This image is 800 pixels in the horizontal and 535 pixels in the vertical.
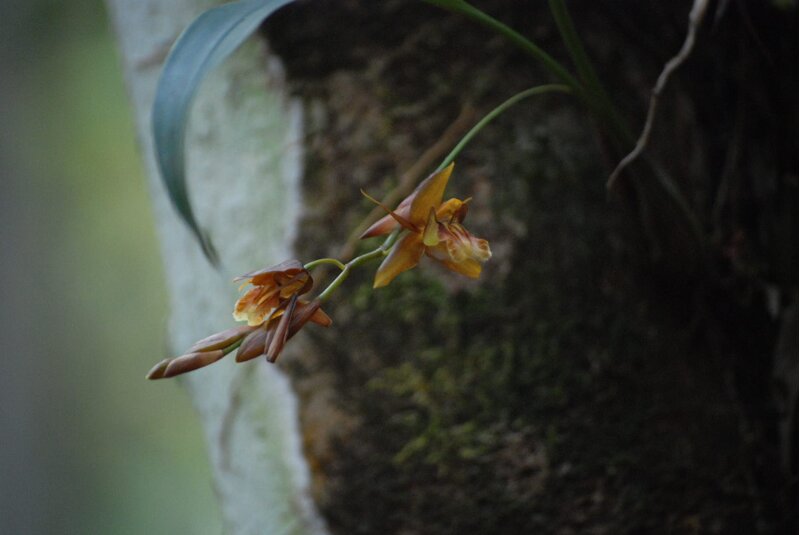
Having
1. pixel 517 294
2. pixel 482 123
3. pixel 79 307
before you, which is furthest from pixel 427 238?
pixel 79 307

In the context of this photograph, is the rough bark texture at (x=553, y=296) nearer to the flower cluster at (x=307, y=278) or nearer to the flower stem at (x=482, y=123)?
the flower stem at (x=482, y=123)

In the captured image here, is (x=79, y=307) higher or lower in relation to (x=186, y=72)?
higher

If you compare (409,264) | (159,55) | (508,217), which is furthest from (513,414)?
(159,55)

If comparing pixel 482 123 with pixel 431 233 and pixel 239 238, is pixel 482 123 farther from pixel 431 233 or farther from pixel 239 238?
pixel 239 238

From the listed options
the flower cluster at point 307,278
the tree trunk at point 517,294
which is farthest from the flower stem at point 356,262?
the tree trunk at point 517,294

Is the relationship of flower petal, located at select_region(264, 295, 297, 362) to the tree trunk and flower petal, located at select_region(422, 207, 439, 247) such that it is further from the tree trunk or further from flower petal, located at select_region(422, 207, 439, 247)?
the tree trunk
